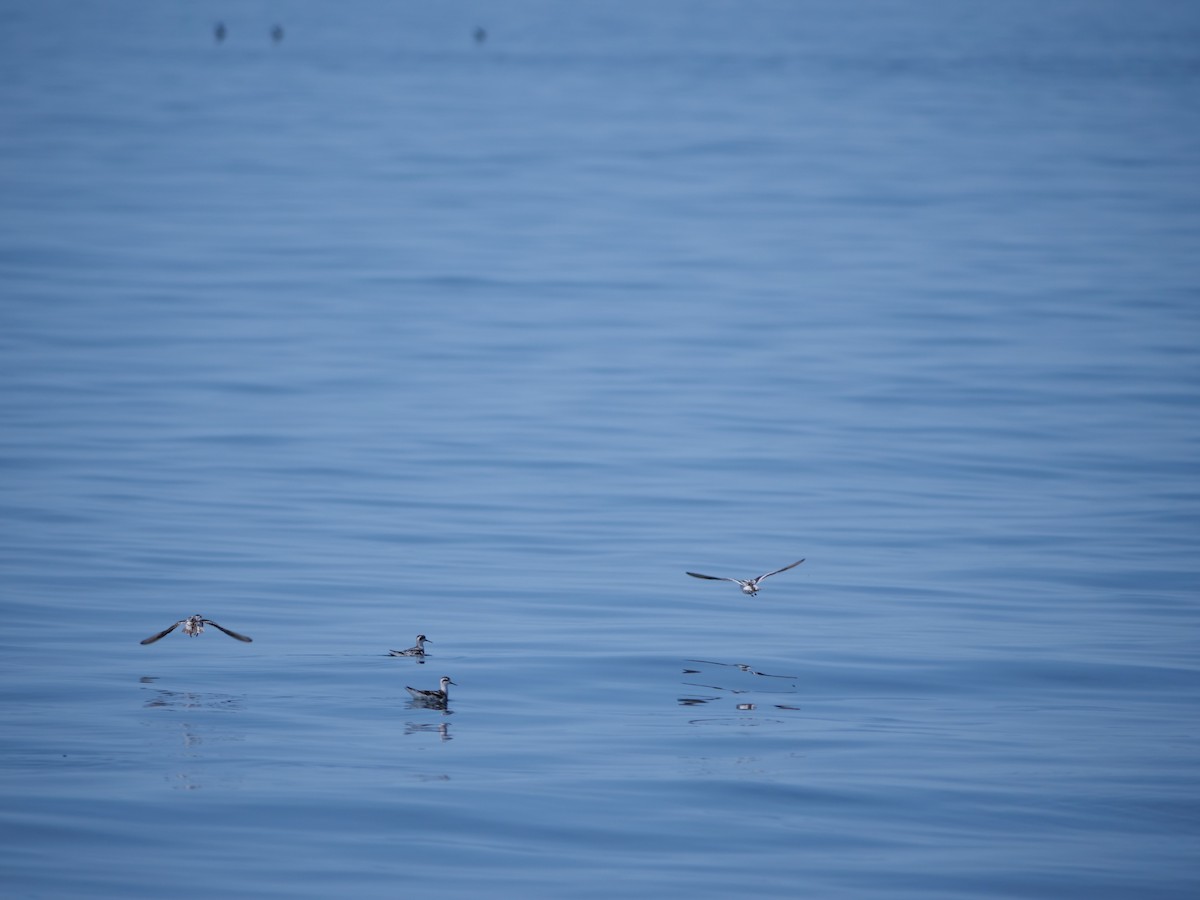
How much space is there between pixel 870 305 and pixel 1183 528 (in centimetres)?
1734

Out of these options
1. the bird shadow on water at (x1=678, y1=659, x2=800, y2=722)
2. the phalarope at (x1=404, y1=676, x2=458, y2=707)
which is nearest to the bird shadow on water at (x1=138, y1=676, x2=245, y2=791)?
the phalarope at (x1=404, y1=676, x2=458, y2=707)

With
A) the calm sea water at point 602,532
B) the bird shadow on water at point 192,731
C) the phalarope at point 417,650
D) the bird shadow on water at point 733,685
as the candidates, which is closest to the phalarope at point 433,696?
the calm sea water at point 602,532

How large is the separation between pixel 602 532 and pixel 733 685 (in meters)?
5.73

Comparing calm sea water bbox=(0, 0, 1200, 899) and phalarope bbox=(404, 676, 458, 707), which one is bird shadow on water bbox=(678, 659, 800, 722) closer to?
calm sea water bbox=(0, 0, 1200, 899)

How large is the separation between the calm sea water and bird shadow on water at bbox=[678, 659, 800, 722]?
51 mm

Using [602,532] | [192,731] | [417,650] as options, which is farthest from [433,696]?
[602,532]

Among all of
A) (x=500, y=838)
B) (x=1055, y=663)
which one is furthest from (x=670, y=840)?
(x=1055, y=663)

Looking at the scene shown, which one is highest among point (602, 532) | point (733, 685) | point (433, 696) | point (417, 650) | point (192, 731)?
point (602, 532)

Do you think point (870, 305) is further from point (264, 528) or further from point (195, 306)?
point (264, 528)

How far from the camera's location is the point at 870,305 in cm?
3600

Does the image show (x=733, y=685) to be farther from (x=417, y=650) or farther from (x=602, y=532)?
(x=602, y=532)

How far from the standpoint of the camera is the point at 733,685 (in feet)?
45.1

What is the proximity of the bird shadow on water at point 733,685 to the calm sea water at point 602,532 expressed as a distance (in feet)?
0.17

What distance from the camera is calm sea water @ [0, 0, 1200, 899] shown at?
35.6 ft
